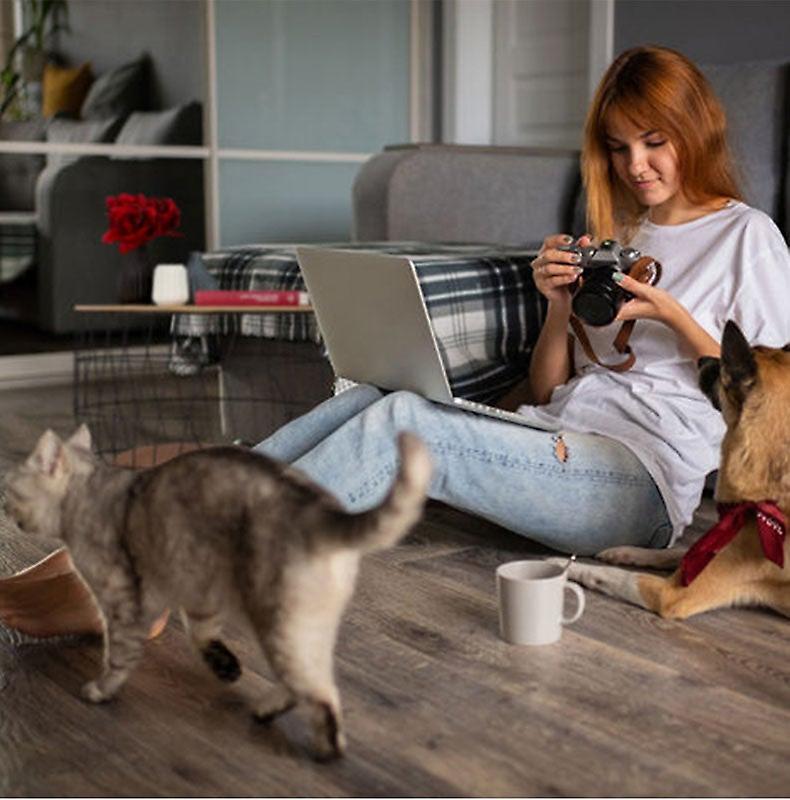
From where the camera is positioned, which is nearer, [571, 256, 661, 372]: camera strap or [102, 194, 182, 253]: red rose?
[571, 256, 661, 372]: camera strap

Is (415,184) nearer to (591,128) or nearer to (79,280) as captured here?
(591,128)

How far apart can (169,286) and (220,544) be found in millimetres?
1608

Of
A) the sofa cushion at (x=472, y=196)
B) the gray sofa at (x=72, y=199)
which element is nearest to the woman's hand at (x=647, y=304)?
the sofa cushion at (x=472, y=196)

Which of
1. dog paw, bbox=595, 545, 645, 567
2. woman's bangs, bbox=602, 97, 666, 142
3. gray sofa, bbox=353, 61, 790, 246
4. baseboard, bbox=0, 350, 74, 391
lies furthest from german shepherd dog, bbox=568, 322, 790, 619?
baseboard, bbox=0, 350, 74, 391

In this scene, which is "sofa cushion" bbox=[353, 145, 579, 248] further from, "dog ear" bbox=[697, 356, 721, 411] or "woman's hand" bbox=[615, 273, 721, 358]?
"dog ear" bbox=[697, 356, 721, 411]

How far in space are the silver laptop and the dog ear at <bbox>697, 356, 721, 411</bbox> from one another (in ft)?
1.10

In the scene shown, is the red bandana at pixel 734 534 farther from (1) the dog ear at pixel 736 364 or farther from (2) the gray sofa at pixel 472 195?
(2) the gray sofa at pixel 472 195

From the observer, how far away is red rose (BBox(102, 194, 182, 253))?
2.94 meters

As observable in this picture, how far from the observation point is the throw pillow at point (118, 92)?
4.39 meters

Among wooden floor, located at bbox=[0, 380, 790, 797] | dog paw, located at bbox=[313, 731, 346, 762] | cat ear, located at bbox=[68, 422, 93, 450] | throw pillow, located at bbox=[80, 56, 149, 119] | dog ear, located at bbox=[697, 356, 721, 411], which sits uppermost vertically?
throw pillow, located at bbox=[80, 56, 149, 119]

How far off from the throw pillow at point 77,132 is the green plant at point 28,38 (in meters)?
0.17

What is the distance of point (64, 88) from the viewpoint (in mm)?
4355

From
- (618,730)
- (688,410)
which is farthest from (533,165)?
(618,730)

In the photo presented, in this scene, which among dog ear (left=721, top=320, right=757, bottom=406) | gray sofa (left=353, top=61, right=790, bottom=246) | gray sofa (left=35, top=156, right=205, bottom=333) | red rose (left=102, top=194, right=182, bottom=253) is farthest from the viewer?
gray sofa (left=35, top=156, right=205, bottom=333)
